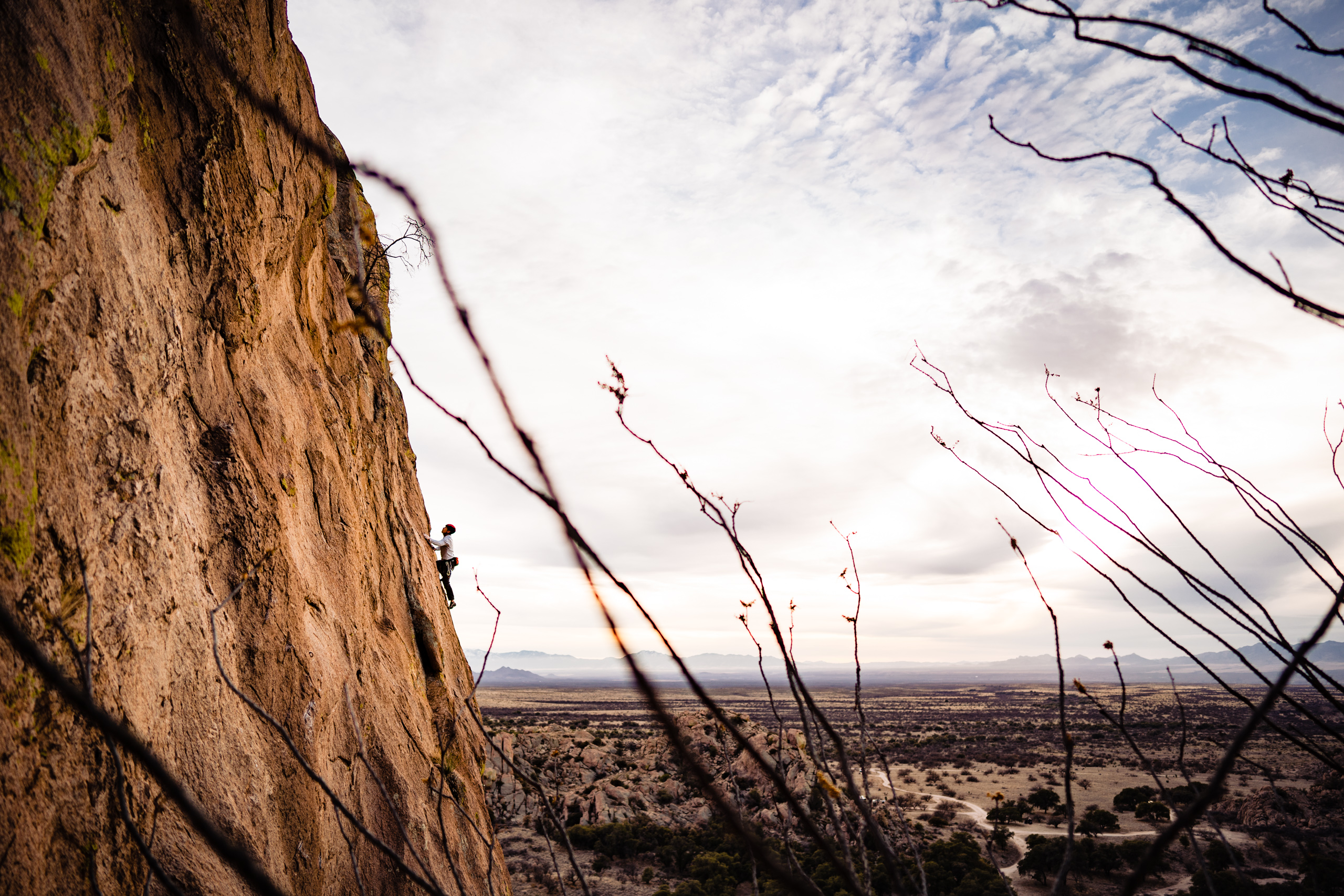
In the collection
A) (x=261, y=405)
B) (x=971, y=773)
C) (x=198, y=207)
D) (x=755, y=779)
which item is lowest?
(x=971, y=773)

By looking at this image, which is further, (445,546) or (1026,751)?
(1026,751)

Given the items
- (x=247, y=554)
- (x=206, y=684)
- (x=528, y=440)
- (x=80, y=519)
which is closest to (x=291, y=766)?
(x=206, y=684)

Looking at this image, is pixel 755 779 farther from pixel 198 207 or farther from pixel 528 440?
pixel 528 440

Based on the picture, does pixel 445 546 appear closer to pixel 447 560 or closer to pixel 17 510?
pixel 447 560

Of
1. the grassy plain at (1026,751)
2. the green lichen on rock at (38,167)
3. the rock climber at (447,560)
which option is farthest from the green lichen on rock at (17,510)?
the rock climber at (447,560)

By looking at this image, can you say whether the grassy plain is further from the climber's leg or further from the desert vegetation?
the climber's leg

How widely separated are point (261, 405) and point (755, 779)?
23345mm

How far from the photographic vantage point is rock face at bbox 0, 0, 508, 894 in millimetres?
2711

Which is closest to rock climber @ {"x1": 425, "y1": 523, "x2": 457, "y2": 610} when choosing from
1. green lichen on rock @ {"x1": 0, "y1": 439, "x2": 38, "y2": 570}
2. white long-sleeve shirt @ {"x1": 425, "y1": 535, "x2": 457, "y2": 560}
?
white long-sleeve shirt @ {"x1": 425, "y1": 535, "x2": 457, "y2": 560}

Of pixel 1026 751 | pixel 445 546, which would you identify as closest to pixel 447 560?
pixel 445 546

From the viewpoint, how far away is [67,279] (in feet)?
10.0

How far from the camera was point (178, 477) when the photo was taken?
3.92 meters

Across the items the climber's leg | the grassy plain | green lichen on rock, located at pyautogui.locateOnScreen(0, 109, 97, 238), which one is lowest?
the grassy plain

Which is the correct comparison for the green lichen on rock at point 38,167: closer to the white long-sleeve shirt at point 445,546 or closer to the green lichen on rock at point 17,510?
the green lichen on rock at point 17,510
